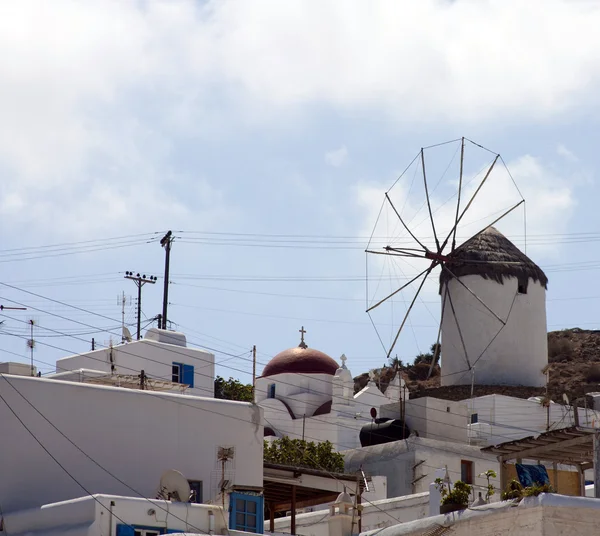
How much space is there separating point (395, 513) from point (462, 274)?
94.1ft

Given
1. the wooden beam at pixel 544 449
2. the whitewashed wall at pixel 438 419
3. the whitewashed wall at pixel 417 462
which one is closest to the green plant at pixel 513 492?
the wooden beam at pixel 544 449

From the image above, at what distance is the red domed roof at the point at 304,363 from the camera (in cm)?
5662

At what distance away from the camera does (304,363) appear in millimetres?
56719

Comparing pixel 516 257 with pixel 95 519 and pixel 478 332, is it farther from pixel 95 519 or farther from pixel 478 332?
pixel 95 519

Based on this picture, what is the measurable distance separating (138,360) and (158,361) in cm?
68

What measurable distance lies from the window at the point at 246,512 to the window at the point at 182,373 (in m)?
18.1

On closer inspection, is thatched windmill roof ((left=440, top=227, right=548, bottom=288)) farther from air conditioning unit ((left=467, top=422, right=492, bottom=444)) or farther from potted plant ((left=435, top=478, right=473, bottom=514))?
potted plant ((left=435, top=478, right=473, bottom=514))

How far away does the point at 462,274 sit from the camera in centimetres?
5569

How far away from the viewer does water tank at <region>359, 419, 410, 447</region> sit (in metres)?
42.5

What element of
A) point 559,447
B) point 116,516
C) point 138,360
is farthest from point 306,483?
point 138,360

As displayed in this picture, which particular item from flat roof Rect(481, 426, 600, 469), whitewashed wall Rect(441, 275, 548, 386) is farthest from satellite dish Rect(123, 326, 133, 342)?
flat roof Rect(481, 426, 600, 469)

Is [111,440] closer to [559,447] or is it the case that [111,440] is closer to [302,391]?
[559,447]

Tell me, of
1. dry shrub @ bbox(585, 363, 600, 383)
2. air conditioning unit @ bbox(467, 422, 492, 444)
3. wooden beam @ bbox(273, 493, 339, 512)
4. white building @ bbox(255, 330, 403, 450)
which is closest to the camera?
wooden beam @ bbox(273, 493, 339, 512)

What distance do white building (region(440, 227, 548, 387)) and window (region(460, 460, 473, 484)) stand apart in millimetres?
15765
